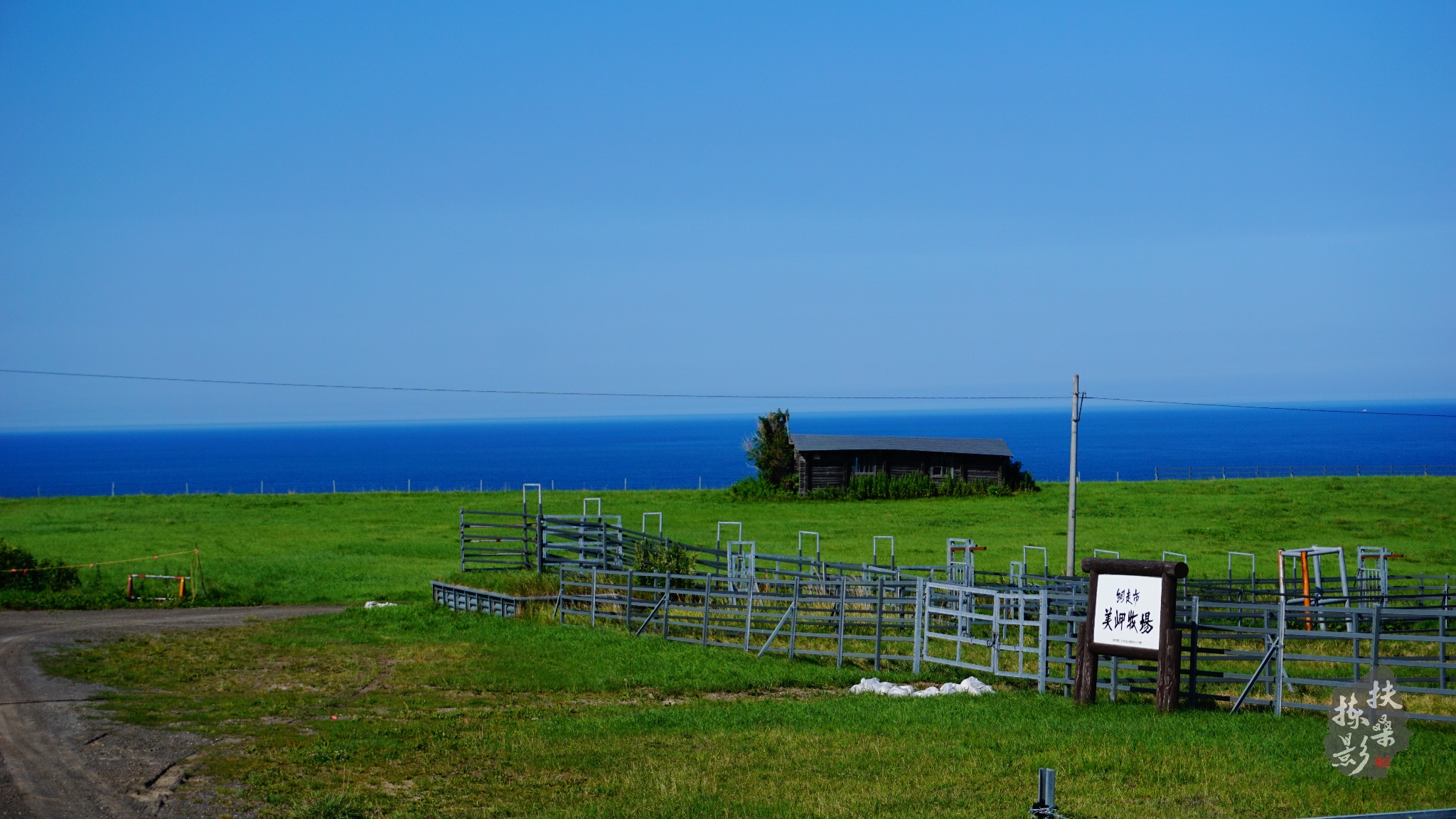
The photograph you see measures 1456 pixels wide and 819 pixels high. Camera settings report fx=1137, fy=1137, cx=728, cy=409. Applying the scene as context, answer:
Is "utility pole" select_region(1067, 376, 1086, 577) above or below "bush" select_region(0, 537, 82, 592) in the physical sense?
above

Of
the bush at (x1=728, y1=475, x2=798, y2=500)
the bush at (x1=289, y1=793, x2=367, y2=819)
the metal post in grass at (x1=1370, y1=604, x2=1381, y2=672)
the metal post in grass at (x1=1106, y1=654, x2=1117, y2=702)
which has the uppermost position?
the metal post in grass at (x1=1370, y1=604, x2=1381, y2=672)

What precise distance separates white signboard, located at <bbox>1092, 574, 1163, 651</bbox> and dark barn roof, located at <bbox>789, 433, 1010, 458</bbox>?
54.0 meters

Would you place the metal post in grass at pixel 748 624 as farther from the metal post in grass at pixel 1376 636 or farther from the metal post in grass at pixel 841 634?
the metal post in grass at pixel 1376 636

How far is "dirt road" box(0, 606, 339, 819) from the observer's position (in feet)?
36.8

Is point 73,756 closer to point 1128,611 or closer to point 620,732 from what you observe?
point 620,732

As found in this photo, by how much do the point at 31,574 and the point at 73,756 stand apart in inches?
887

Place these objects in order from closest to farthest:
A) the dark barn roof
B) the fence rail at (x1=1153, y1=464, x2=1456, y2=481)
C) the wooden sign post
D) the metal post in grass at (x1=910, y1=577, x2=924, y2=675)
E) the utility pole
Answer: the wooden sign post
the metal post in grass at (x1=910, y1=577, x2=924, y2=675)
the utility pole
the dark barn roof
the fence rail at (x1=1153, y1=464, x2=1456, y2=481)

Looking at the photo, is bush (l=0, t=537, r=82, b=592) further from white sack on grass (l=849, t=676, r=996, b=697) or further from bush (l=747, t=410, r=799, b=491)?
bush (l=747, t=410, r=799, b=491)

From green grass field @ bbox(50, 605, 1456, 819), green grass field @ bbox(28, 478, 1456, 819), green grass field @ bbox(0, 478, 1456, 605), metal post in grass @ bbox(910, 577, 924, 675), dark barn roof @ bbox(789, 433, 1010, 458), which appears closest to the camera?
green grass field @ bbox(50, 605, 1456, 819)

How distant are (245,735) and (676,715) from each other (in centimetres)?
547

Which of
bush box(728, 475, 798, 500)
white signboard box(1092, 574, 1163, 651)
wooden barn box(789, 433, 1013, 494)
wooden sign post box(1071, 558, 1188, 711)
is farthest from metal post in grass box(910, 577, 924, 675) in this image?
wooden barn box(789, 433, 1013, 494)

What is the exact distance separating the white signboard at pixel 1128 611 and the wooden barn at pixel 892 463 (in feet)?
177

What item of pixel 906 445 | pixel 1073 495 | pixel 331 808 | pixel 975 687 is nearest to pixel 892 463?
pixel 906 445

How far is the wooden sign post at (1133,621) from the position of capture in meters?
15.2
